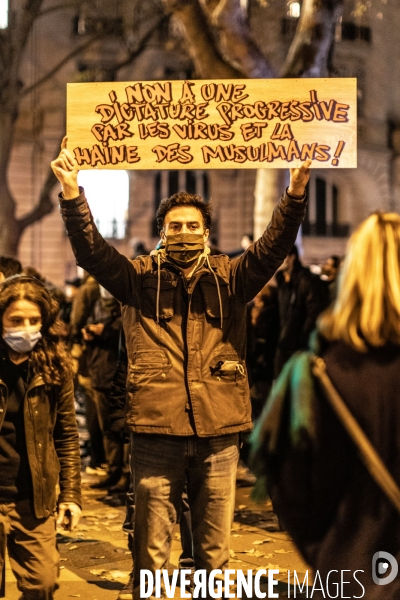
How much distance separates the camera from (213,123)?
5.19 meters

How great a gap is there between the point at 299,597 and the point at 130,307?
2.28 meters

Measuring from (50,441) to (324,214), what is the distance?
1224 inches

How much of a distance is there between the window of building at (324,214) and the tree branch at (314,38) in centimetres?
2096

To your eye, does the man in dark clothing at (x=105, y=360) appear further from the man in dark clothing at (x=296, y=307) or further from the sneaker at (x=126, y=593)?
the sneaker at (x=126, y=593)

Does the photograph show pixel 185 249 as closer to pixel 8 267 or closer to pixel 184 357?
pixel 184 357

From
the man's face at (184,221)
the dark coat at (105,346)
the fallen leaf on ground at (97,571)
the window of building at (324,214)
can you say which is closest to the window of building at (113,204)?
the window of building at (324,214)

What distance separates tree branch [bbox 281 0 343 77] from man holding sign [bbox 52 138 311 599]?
368 inches

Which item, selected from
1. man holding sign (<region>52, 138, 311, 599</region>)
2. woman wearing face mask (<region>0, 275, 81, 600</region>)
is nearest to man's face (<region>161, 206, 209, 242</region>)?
man holding sign (<region>52, 138, 311, 599</region>)

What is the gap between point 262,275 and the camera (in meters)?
4.57

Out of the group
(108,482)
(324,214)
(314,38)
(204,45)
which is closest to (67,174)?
(108,482)

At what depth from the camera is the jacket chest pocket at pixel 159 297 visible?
4.47 m

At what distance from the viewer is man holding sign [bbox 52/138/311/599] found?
431 centimetres

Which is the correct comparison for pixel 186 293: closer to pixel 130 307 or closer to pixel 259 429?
pixel 130 307

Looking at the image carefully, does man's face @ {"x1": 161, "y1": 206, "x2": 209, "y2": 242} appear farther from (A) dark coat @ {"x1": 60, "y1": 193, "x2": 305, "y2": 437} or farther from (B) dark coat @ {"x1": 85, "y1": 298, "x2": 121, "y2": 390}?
(B) dark coat @ {"x1": 85, "y1": 298, "x2": 121, "y2": 390}
